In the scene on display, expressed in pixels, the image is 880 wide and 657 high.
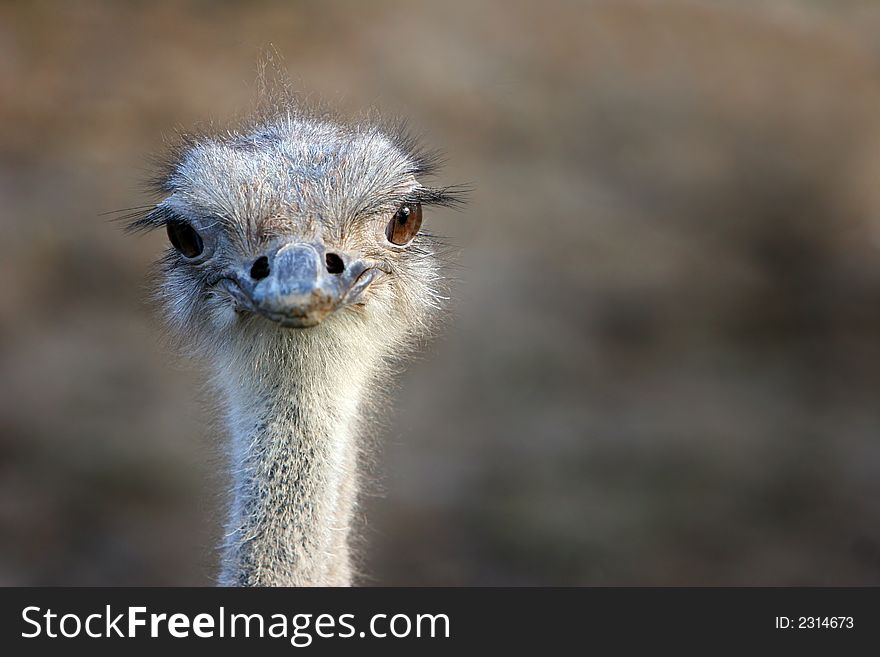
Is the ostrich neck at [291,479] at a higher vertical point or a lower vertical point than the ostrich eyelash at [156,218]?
lower

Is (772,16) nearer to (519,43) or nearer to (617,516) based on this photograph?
(519,43)

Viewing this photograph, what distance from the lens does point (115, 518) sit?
204 inches

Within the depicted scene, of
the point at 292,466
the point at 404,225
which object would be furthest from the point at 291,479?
the point at 404,225

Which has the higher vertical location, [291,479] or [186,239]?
[186,239]

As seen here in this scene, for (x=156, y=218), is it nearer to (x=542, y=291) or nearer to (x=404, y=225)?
(x=404, y=225)

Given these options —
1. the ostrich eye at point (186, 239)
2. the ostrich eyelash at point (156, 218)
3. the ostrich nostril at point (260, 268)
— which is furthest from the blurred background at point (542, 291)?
the ostrich nostril at point (260, 268)

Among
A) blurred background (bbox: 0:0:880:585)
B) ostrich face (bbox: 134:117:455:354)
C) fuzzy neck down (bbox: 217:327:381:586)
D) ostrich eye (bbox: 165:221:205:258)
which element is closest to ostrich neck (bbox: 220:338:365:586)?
fuzzy neck down (bbox: 217:327:381:586)

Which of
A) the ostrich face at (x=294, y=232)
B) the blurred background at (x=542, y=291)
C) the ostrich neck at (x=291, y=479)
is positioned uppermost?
the blurred background at (x=542, y=291)

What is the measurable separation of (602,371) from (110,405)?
8.13 ft

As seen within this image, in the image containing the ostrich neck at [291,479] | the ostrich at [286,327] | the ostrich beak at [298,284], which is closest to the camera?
the ostrich beak at [298,284]

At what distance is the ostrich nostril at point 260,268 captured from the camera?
79.6 inches

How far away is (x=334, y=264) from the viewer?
203 centimetres

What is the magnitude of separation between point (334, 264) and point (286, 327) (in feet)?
0.52

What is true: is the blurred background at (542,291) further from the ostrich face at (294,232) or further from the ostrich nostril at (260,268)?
the ostrich nostril at (260,268)
